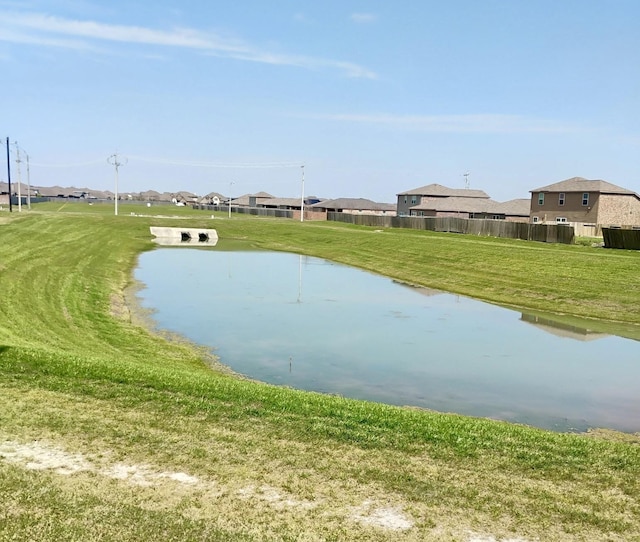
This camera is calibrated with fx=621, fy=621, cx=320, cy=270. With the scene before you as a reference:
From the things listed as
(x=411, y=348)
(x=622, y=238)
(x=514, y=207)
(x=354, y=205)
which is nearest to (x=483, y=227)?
(x=622, y=238)

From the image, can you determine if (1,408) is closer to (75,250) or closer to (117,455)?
(117,455)

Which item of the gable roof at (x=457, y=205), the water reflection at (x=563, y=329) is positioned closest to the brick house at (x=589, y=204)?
the gable roof at (x=457, y=205)

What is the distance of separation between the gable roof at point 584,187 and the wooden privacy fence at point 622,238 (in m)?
28.5

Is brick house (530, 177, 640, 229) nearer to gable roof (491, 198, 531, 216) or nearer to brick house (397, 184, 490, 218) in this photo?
gable roof (491, 198, 531, 216)

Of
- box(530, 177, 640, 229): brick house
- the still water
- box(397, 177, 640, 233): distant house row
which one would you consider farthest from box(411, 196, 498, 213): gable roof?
the still water

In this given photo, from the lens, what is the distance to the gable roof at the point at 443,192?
5133 inches

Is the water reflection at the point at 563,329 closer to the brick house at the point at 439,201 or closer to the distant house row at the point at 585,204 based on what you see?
the distant house row at the point at 585,204

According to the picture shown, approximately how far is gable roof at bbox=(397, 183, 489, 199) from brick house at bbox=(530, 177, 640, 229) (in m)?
45.8

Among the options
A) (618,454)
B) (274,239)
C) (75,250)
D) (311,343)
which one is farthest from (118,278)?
(274,239)

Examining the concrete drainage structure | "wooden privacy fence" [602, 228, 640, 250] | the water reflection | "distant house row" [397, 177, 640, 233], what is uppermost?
"distant house row" [397, 177, 640, 233]

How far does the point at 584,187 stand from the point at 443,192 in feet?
170

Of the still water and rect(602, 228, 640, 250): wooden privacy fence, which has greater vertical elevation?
rect(602, 228, 640, 250): wooden privacy fence

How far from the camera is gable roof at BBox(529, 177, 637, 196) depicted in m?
78.6

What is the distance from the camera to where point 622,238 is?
51.5 m
